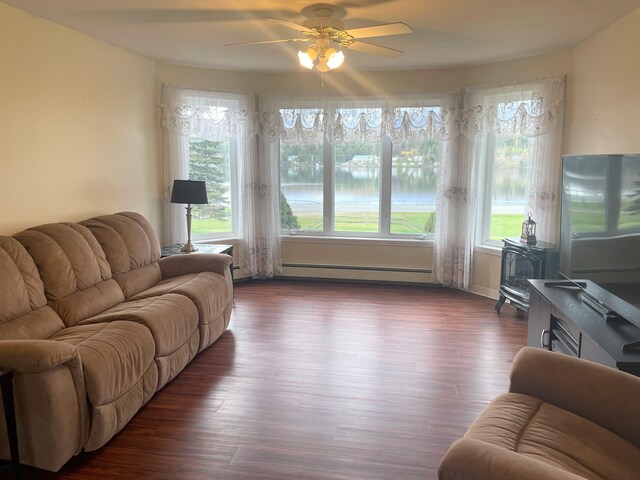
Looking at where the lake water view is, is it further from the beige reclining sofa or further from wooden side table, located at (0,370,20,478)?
wooden side table, located at (0,370,20,478)

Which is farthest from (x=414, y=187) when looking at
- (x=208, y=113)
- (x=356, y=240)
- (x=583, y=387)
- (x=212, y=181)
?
(x=583, y=387)

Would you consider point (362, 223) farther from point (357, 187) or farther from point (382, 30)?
point (382, 30)

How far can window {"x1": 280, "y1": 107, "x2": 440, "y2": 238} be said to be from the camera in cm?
557

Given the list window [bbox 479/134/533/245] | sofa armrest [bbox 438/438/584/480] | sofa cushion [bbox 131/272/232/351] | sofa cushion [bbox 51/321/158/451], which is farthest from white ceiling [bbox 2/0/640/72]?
sofa armrest [bbox 438/438/584/480]

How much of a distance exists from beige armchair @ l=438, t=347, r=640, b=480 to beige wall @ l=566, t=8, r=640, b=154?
2.17 meters

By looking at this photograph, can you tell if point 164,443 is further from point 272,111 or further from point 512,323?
point 272,111

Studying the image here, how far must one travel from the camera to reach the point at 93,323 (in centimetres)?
285

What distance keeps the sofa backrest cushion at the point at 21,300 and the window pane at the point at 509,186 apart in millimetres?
4281

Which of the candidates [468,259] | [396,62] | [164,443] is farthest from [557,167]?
[164,443]

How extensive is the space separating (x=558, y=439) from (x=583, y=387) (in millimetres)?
270

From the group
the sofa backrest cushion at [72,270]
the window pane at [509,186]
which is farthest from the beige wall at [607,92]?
the sofa backrest cushion at [72,270]

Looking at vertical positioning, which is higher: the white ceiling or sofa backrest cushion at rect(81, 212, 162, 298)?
the white ceiling

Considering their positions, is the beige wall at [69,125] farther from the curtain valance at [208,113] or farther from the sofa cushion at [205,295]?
the sofa cushion at [205,295]

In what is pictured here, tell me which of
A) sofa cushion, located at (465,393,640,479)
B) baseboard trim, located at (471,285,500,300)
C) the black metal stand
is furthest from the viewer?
baseboard trim, located at (471,285,500,300)
